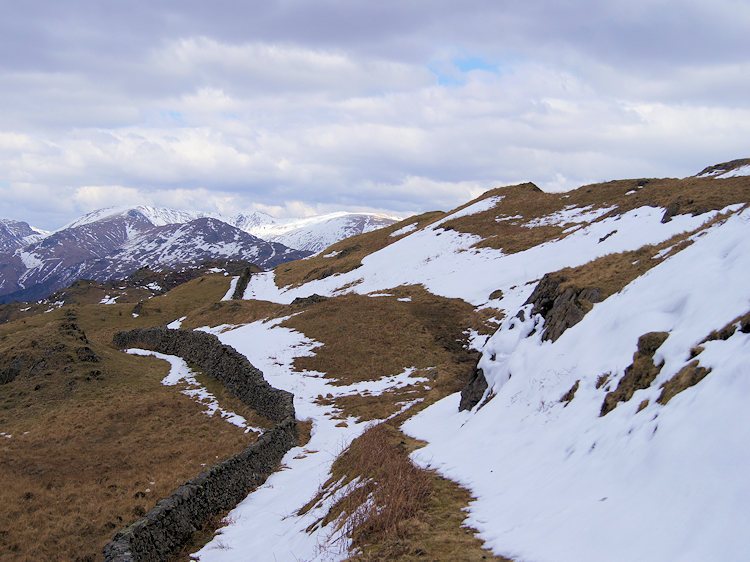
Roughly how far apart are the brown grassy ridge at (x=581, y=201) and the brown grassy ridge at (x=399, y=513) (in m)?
34.1

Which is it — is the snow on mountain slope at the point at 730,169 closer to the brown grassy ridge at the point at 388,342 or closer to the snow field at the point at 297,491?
the brown grassy ridge at the point at 388,342

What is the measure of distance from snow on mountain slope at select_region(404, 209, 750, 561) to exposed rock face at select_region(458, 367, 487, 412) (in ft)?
4.12

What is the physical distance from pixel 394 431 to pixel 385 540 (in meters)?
10.2

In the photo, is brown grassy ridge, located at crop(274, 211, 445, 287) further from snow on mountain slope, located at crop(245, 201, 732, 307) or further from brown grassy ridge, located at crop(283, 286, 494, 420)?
brown grassy ridge, located at crop(283, 286, 494, 420)

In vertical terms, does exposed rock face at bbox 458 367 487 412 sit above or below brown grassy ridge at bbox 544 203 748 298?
below

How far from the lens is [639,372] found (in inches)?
376

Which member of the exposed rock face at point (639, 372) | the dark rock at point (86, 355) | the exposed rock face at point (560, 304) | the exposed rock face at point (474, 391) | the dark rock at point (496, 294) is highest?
the dark rock at point (86, 355)

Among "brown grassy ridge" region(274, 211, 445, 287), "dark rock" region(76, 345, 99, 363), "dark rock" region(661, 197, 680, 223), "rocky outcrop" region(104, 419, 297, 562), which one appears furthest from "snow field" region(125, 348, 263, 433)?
"dark rock" region(661, 197, 680, 223)

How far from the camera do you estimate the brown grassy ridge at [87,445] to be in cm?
1437

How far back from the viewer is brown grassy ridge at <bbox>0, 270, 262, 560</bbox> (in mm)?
14367

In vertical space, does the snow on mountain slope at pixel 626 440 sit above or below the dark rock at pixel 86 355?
below

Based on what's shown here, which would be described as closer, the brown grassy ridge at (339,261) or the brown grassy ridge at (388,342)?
the brown grassy ridge at (388,342)

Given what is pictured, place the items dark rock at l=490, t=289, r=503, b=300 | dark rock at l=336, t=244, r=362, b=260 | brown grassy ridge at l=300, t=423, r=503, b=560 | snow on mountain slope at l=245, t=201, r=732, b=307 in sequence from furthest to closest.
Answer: dark rock at l=336, t=244, r=362, b=260 → dark rock at l=490, t=289, r=503, b=300 → snow on mountain slope at l=245, t=201, r=732, b=307 → brown grassy ridge at l=300, t=423, r=503, b=560

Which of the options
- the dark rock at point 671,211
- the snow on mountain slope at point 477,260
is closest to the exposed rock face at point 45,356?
the snow on mountain slope at point 477,260
